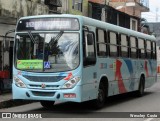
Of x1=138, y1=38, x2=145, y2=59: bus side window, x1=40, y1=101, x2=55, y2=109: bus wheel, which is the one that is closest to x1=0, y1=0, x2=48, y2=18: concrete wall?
x1=138, y1=38, x2=145, y2=59: bus side window

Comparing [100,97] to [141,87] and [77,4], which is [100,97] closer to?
[141,87]

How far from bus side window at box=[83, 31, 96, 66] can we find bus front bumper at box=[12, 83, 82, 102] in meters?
0.97

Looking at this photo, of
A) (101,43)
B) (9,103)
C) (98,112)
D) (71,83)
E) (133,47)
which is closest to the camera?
(71,83)

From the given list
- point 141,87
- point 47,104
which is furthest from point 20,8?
point 47,104

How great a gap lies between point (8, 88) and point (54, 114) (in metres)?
7.67

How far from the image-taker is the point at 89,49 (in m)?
13.0

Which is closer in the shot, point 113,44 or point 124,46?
point 113,44

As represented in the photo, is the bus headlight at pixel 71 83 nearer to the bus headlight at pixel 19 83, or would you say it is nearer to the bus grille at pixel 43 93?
the bus grille at pixel 43 93

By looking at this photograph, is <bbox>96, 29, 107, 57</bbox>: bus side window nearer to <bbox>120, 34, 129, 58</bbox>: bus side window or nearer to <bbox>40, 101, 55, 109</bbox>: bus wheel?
<bbox>120, 34, 129, 58</bbox>: bus side window

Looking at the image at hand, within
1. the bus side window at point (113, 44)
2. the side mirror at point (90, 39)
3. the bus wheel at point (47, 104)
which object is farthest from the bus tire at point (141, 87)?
the side mirror at point (90, 39)

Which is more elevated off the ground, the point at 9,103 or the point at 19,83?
the point at 19,83

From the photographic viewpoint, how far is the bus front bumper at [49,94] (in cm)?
1227

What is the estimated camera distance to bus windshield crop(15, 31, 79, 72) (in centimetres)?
1242

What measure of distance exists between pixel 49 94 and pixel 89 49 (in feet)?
6.04
